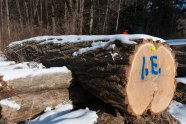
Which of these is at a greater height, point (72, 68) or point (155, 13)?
point (155, 13)

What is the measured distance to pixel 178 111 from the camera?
230 cm

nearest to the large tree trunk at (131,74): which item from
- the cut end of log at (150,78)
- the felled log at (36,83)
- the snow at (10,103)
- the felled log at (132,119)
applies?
the cut end of log at (150,78)

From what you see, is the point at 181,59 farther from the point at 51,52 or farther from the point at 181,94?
the point at 51,52

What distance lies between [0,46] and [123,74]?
6269mm

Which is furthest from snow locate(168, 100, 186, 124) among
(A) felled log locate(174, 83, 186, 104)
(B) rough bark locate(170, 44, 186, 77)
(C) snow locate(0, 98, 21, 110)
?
(C) snow locate(0, 98, 21, 110)

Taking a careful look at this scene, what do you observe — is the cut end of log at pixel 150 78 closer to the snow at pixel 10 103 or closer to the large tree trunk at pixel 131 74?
the large tree trunk at pixel 131 74

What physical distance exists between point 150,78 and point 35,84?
1.62 m

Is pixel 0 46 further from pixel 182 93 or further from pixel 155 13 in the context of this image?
pixel 155 13

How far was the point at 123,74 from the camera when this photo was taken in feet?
4.98

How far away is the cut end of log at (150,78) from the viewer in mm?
1580

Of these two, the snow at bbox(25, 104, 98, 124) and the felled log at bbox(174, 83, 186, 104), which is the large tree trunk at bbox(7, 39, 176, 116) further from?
the felled log at bbox(174, 83, 186, 104)

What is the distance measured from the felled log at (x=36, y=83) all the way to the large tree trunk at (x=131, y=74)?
28 centimetres

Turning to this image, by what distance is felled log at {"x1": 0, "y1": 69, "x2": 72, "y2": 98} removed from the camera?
70.0 inches

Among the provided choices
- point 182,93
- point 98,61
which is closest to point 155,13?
point 182,93
